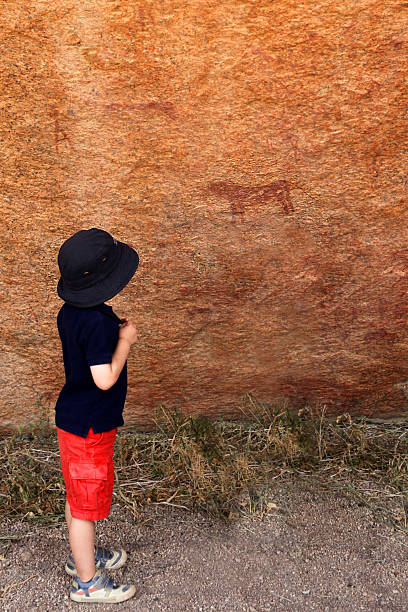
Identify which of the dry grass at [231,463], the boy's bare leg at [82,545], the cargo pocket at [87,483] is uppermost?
the cargo pocket at [87,483]

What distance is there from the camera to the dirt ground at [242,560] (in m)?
2.38

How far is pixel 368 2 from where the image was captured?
96.9 inches

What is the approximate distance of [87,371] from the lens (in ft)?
7.27

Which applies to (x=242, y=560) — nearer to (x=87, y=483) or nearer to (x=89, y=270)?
(x=87, y=483)

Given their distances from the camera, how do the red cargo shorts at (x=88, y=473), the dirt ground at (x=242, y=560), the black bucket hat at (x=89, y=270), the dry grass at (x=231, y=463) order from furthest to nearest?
the dry grass at (x=231, y=463), the dirt ground at (x=242, y=560), the red cargo shorts at (x=88, y=473), the black bucket hat at (x=89, y=270)

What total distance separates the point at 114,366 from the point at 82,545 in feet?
2.20

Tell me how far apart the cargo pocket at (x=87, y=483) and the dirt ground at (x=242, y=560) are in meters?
0.41

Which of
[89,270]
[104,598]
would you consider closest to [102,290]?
[89,270]

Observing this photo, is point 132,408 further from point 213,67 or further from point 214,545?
point 213,67

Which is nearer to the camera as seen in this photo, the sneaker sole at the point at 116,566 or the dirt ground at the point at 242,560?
the dirt ground at the point at 242,560

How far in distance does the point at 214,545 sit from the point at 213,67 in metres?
1.94

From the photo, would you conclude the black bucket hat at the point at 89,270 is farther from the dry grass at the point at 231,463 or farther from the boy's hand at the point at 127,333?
the dry grass at the point at 231,463

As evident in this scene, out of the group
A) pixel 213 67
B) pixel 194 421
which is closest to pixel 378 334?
pixel 194 421

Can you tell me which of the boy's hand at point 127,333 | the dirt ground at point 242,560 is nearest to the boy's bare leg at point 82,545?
the dirt ground at point 242,560
